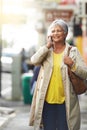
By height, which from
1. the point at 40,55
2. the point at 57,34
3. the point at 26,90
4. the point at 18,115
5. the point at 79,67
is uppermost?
the point at 57,34

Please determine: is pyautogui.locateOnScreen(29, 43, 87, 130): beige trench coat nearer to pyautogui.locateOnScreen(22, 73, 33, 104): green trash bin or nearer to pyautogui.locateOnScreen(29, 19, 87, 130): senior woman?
pyautogui.locateOnScreen(29, 19, 87, 130): senior woman

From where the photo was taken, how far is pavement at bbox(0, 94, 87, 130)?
405 inches

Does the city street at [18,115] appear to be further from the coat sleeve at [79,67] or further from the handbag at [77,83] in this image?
the coat sleeve at [79,67]

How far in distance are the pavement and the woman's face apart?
3787 millimetres

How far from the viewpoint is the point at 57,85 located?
638cm

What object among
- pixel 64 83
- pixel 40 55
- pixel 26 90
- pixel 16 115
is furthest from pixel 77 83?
pixel 26 90

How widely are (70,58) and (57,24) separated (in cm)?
50

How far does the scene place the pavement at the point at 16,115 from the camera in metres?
10.3

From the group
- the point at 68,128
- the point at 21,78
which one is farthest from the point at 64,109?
the point at 21,78

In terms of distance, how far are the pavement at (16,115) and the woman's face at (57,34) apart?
3787 mm

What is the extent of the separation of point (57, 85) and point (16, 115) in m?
5.95

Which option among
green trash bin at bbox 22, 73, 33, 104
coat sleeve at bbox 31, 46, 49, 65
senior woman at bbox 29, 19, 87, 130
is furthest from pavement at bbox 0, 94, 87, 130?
coat sleeve at bbox 31, 46, 49, 65

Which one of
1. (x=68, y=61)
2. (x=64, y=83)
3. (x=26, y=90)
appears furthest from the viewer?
(x=26, y=90)

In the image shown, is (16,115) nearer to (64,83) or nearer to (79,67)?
(64,83)
